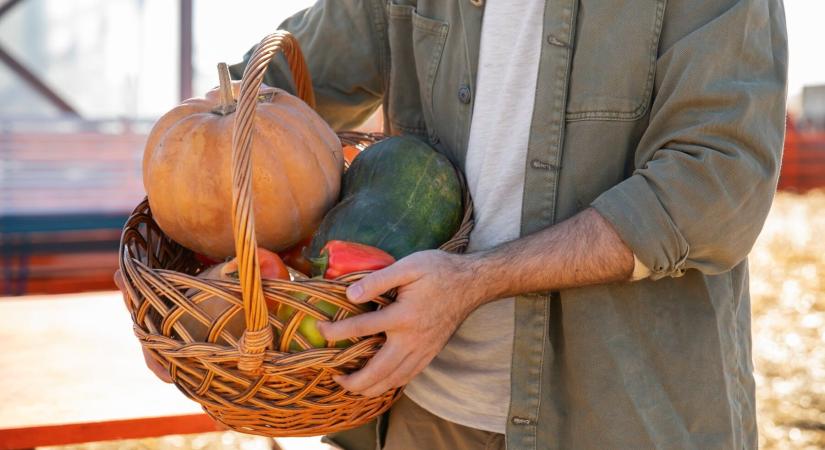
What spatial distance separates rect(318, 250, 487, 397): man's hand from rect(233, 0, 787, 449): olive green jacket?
0.22 m

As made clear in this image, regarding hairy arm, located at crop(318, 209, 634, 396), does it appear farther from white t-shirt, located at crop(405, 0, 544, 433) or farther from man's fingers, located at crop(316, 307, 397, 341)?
white t-shirt, located at crop(405, 0, 544, 433)

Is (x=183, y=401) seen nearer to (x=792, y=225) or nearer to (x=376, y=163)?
(x=376, y=163)

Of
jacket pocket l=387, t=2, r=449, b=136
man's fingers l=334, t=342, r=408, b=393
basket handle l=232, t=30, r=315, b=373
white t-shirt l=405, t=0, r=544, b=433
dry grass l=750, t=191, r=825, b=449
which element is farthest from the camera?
dry grass l=750, t=191, r=825, b=449

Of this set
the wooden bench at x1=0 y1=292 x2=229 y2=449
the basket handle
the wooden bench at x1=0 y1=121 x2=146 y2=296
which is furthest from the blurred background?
the basket handle

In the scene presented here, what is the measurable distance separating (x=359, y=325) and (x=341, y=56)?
0.95 metres

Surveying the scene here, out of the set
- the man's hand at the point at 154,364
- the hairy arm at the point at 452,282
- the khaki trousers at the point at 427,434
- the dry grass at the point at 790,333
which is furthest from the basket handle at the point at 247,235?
the dry grass at the point at 790,333

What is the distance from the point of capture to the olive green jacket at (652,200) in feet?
4.82

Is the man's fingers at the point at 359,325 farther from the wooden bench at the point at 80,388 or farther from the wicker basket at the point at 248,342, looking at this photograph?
the wooden bench at the point at 80,388

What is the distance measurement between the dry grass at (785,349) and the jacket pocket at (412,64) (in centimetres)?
107

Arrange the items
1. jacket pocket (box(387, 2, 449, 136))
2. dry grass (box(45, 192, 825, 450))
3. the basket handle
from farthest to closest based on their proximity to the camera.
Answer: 1. dry grass (box(45, 192, 825, 450))
2. jacket pocket (box(387, 2, 449, 136))
3. the basket handle

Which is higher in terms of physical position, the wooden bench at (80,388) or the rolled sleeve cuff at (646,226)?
the rolled sleeve cuff at (646,226)

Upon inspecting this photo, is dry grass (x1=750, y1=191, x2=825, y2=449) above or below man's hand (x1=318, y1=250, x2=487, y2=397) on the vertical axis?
below

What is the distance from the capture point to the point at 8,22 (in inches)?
255

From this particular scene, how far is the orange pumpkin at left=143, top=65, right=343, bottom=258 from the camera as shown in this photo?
1619mm
